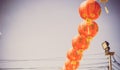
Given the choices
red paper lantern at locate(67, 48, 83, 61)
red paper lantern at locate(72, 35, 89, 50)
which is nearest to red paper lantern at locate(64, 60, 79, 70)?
red paper lantern at locate(67, 48, 83, 61)

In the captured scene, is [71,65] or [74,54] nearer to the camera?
[74,54]

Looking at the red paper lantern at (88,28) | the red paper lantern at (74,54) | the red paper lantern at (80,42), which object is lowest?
the red paper lantern at (74,54)

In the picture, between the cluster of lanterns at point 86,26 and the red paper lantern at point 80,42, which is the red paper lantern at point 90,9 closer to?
the cluster of lanterns at point 86,26

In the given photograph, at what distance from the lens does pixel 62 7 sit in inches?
323

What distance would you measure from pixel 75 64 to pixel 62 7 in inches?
139

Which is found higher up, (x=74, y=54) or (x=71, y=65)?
(x=74, y=54)

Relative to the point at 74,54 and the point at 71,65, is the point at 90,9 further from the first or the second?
the point at 71,65

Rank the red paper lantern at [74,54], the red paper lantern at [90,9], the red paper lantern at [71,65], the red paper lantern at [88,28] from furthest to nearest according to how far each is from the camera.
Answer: the red paper lantern at [71,65] < the red paper lantern at [74,54] < the red paper lantern at [88,28] < the red paper lantern at [90,9]

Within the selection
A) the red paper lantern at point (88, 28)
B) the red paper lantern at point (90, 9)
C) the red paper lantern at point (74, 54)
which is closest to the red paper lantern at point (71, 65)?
the red paper lantern at point (74, 54)

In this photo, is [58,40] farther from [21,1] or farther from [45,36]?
[21,1]

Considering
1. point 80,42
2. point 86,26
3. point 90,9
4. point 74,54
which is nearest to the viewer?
point 90,9

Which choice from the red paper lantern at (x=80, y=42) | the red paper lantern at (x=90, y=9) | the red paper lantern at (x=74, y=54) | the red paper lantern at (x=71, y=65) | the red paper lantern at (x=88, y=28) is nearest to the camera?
the red paper lantern at (x=90, y=9)

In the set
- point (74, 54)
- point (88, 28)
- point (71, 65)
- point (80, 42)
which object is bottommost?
point (71, 65)

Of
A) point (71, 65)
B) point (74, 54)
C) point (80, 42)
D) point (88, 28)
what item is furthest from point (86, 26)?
point (71, 65)
